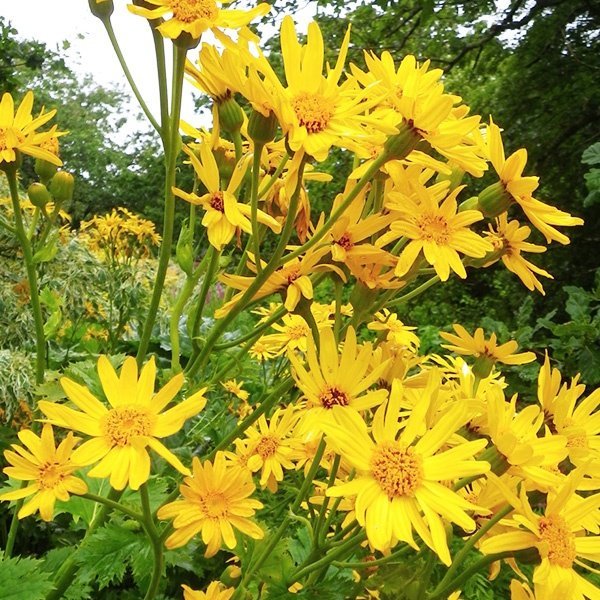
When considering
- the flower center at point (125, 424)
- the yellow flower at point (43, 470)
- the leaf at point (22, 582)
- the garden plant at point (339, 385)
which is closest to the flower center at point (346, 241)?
the garden plant at point (339, 385)

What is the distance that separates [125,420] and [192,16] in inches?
19.1

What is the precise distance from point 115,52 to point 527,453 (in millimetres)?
720

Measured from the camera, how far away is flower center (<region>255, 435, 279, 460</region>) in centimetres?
119

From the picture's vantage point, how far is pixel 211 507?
859 millimetres

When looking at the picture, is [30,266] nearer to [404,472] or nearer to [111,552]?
[111,552]

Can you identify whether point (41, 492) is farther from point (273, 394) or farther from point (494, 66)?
point (494, 66)

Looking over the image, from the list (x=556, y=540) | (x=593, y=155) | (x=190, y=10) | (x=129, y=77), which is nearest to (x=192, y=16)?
(x=190, y=10)

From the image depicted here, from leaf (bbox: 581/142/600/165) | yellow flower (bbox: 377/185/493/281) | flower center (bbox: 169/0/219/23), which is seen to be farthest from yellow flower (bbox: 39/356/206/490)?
leaf (bbox: 581/142/600/165)

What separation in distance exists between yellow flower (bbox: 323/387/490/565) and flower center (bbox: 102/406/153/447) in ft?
0.71

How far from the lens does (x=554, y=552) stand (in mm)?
730

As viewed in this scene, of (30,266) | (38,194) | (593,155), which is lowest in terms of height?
(30,266)

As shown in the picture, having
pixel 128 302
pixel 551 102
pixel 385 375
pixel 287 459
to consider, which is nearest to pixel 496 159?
pixel 385 375

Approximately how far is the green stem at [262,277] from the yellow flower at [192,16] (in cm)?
20

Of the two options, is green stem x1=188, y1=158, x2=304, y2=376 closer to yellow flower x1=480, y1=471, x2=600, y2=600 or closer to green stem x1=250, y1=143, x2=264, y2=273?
green stem x1=250, y1=143, x2=264, y2=273
